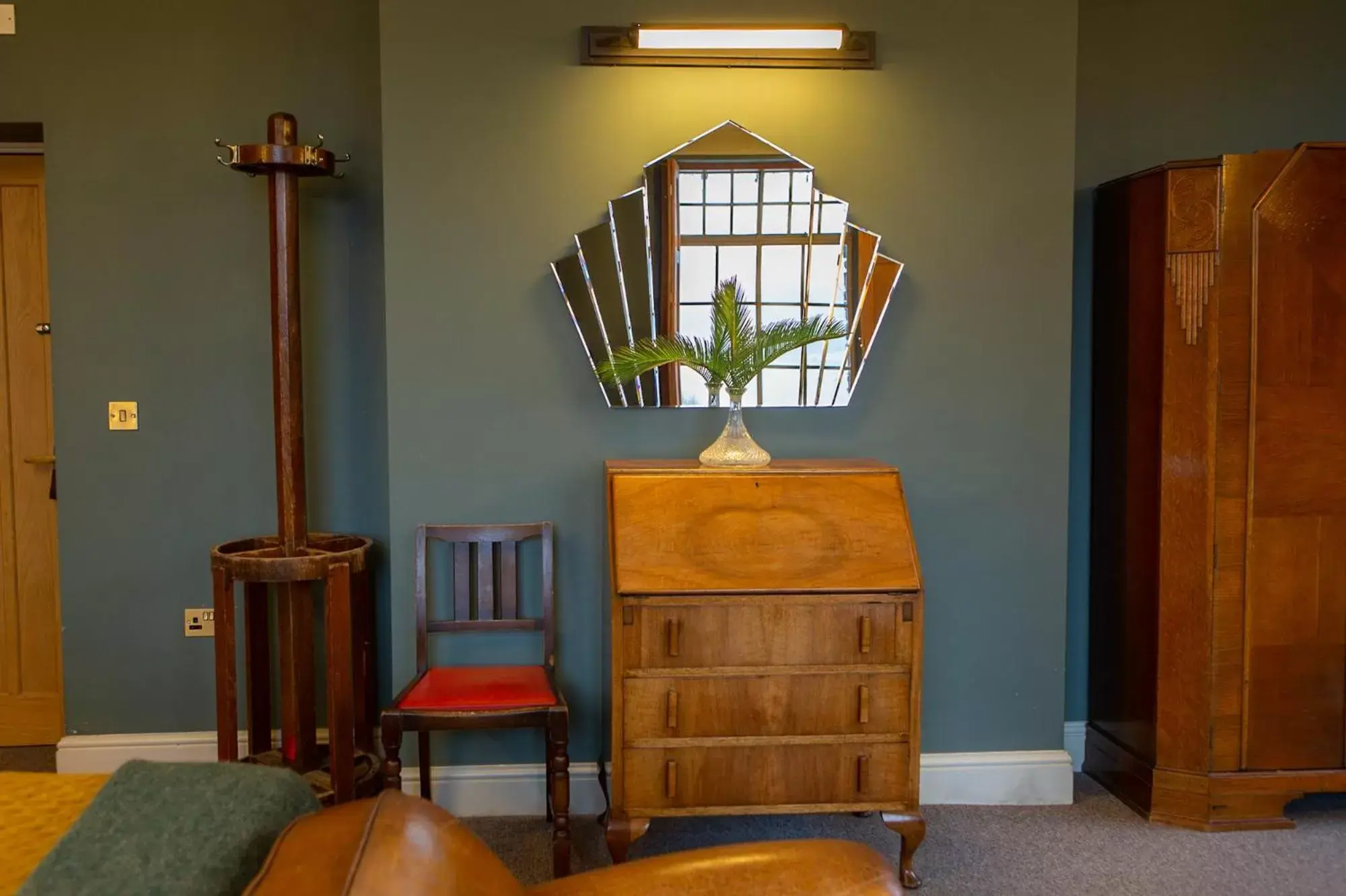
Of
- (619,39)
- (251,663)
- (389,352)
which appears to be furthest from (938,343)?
(251,663)

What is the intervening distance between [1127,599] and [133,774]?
2.88m

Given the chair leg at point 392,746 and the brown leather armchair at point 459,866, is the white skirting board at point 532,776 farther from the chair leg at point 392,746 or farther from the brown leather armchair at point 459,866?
the brown leather armchair at point 459,866

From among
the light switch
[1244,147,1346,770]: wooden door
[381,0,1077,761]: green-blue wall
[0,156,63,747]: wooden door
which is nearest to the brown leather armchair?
[381,0,1077,761]: green-blue wall

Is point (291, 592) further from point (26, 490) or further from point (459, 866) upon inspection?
point (459, 866)

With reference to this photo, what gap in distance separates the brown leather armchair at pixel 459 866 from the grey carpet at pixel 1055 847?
1.43m

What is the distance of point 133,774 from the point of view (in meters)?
1.29

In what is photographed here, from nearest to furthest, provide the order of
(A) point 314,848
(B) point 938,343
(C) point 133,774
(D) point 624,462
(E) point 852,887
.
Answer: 1. (A) point 314,848
2. (C) point 133,774
3. (E) point 852,887
4. (D) point 624,462
5. (B) point 938,343

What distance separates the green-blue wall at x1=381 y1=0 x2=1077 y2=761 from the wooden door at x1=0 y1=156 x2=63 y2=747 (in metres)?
1.52

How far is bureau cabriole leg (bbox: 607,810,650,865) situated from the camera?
8.71ft

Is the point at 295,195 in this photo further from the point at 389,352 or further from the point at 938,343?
the point at 938,343

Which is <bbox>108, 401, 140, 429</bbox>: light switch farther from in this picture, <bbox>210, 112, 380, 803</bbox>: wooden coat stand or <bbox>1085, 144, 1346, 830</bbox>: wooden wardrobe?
<bbox>1085, 144, 1346, 830</bbox>: wooden wardrobe

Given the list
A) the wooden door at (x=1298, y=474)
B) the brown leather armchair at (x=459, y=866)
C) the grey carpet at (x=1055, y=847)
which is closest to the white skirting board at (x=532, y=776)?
the grey carpet at (x=1055, y=847)

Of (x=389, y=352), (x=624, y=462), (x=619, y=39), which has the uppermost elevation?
(x=619, y=39)

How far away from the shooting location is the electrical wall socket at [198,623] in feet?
11.3
